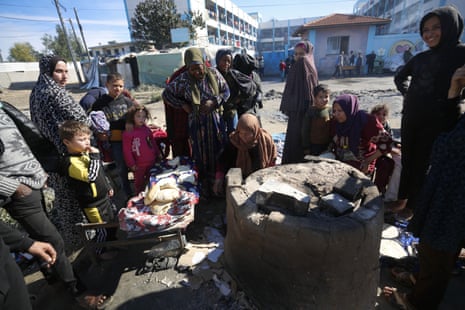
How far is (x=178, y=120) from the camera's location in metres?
3.43

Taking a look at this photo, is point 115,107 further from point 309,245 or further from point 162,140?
point 309,245

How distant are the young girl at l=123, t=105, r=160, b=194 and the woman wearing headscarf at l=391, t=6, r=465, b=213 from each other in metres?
2.94

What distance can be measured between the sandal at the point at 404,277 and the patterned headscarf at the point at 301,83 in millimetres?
2337

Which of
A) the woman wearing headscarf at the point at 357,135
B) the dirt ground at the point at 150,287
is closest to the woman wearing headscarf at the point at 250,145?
the woman wearing headscarf at the point at 357,135

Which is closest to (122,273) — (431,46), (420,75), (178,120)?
(178,120)

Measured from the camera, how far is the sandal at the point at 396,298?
1791 mm

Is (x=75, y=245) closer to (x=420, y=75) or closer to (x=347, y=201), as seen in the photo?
(x=347, y=201)

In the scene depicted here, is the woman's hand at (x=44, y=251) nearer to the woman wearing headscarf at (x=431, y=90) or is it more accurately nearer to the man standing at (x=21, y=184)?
the man standing at (x=21, y=184)

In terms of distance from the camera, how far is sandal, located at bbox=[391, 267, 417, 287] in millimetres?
2031

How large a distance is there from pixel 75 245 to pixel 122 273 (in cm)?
77

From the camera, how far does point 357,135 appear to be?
2.71 metres

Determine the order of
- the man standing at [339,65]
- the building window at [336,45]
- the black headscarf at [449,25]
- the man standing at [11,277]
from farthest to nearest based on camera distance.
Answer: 1. the building window at [336,45]
2. the man standing at [339,65]
3. the black headscarf at [449,25]
4. the man standing at [11,277]

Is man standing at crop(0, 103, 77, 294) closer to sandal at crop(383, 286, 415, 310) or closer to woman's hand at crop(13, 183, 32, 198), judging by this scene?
woman's hand at crop(13, 183, 32, 198)

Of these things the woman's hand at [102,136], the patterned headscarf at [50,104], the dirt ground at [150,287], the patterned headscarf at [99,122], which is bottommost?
the dirt ground at [150,287]
